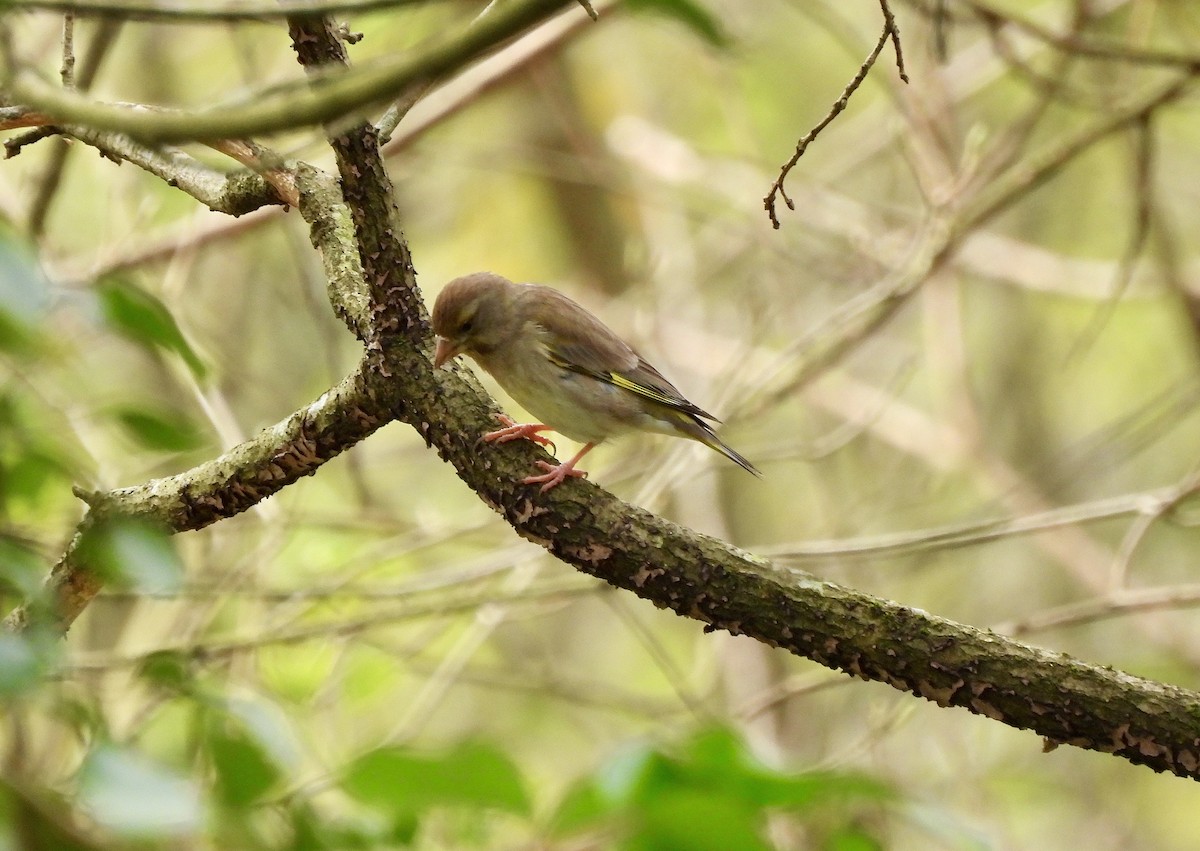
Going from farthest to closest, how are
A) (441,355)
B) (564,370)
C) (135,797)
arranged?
(564,370) < (441,355) < (135,797)

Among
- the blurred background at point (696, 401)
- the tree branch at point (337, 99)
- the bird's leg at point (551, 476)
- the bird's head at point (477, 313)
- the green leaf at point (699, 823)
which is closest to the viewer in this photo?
the green leaf at point (699, 823)

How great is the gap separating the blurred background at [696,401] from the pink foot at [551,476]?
595mm

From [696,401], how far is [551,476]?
4.18 metres

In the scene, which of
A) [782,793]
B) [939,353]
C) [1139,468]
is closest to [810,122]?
[939,353]

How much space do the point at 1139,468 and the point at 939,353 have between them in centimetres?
313

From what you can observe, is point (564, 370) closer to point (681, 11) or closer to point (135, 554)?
point (681, 11)

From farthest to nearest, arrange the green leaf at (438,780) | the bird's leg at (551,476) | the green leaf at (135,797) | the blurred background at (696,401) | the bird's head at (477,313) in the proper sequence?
the bird's head at (477,313)
the bird's leg at (551,476)
the blurred background at (696,401)
the green leaf at (438,780)
the green leaf at (135,797)

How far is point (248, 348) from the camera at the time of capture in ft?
24.5

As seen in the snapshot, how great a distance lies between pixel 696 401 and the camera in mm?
6781

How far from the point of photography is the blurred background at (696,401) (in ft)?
7.91

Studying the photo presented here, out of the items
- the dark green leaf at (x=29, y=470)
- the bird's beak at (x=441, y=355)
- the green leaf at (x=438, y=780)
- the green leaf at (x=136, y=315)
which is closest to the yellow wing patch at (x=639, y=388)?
the bird's beak at (x=441, y=355)

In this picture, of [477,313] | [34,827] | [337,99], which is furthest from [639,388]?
[34,827]

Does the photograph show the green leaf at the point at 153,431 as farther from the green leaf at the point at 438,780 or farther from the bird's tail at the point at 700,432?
the bird's tail at the point at 700,432

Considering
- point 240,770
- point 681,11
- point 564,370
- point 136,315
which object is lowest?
point 240,770
